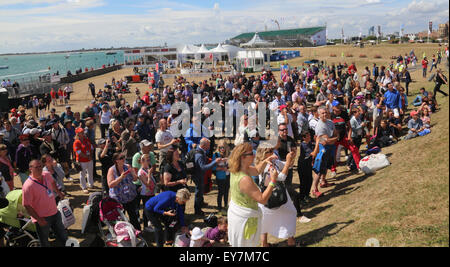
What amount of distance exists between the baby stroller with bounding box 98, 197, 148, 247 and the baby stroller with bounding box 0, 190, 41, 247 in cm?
121

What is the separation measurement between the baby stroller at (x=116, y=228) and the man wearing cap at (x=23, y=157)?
319cm

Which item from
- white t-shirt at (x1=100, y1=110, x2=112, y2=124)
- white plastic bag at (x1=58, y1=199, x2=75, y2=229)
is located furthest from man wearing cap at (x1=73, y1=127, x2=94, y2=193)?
white t-shirt at (x1=100, y1=110, x2=112, y2=124)

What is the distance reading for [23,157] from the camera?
734 centimetres

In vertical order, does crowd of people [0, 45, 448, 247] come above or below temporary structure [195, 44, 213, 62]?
below

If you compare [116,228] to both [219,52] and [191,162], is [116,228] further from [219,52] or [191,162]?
[219,52]

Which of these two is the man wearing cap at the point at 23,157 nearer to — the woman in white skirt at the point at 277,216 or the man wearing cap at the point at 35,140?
the man wearing cap at the point at 35,140

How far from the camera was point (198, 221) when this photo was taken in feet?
22.4

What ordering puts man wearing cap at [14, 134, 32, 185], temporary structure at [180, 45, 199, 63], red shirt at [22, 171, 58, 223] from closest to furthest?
red shirt at [22, 171, 58, 223] → man wearing cap at [14, 134, 32, 185] → temporary structure at [180, 45, 199, 63]

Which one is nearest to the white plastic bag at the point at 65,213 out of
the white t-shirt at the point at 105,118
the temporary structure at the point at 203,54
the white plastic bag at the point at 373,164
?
the white t-shirt at the point at 105,118

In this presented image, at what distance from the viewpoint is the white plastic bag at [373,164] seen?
7707 mm

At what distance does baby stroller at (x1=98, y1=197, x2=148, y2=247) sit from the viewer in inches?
194

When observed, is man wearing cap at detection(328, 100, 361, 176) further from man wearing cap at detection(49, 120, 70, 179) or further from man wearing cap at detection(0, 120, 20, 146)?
man wearing cap at detection(0, 120, 20, 146)

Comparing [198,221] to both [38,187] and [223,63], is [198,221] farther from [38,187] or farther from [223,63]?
[223,63]

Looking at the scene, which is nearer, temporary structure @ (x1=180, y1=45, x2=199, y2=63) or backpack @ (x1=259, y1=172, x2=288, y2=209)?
backpack @ (x1=259, y1=172, x2=288, y2=209)
